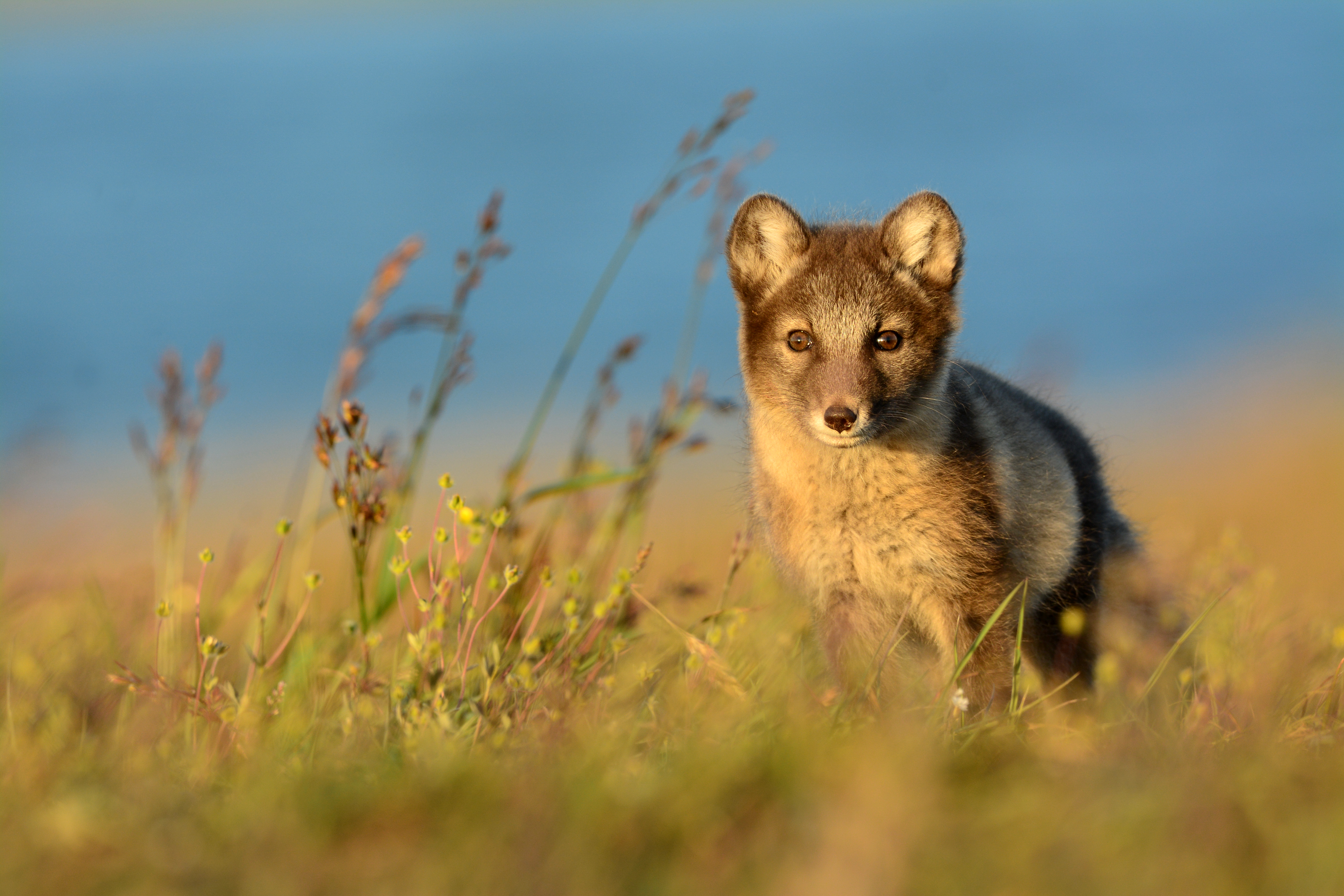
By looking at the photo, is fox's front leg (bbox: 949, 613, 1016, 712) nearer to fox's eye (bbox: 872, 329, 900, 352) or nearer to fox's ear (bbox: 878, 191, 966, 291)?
fox's eye (bbox: 872, 329, 900, 352)

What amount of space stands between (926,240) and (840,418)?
1.06 m

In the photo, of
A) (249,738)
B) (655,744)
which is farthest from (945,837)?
(249,738)

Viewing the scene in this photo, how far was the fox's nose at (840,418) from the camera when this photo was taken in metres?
4.04

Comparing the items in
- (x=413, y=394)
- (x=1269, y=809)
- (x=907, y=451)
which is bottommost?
(x=1269, y=809)

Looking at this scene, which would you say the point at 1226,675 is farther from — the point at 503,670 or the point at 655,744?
the point at 503,670

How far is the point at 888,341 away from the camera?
173 inches

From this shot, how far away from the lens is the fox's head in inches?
167

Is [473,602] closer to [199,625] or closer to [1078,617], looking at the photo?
[199,625]

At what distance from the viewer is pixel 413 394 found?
4375 mm

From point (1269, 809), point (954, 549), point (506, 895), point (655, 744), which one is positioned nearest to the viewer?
point (506, 895)

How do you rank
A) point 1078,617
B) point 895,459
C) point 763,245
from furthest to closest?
point 763,245
point 895,459
point 1078,617

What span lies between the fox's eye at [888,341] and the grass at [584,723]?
2.77ft

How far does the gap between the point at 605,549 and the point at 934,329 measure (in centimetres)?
171

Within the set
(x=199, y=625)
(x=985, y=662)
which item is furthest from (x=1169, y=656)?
(x=199, y=625)
